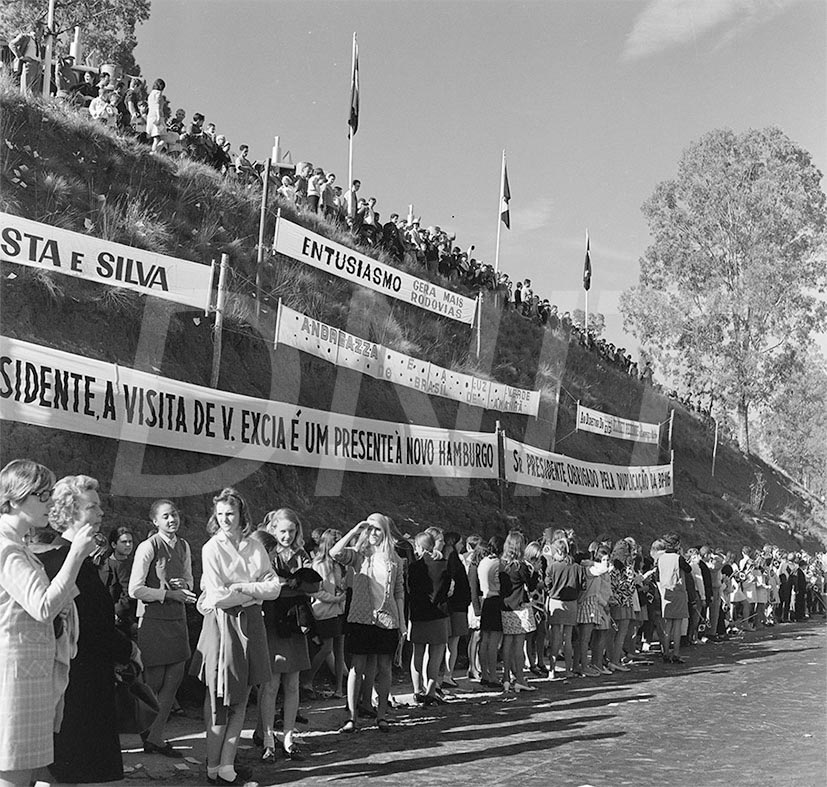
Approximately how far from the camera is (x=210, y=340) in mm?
16516

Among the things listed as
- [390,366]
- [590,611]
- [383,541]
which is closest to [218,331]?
[390,366]

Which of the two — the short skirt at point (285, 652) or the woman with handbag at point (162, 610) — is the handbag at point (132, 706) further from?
the short skirt at point (285, 652)

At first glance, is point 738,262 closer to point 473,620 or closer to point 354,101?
point 354,101

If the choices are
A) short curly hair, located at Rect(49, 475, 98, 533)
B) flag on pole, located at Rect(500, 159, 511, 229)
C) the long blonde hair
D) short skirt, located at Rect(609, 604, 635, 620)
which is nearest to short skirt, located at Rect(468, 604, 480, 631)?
short skirt, located at Rect(609, 604, 635, 620)

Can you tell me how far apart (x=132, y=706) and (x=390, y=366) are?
40.7ft

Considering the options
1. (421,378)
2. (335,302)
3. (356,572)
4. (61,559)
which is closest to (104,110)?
(335,302)

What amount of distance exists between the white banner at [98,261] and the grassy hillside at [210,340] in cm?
171

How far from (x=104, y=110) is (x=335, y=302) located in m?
5.38

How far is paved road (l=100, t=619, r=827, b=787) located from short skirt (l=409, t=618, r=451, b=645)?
639mm

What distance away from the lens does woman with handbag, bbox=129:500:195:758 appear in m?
7.39

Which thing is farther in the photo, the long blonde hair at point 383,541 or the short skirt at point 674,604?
the short skirt at point 674,604

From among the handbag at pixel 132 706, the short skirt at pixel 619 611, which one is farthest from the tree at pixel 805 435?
the handbag at pixel 132 706

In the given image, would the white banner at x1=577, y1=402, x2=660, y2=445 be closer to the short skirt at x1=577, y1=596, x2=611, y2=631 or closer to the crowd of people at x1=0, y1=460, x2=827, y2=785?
the crowd of people at x1=0, y1=460, x2=827, y2=785

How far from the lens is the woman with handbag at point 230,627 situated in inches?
262
